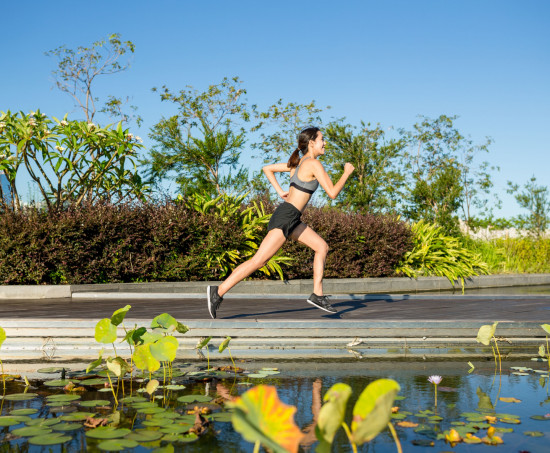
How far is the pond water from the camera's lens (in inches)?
98.7

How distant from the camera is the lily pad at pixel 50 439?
247 centimetres

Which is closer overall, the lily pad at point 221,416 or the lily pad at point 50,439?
the lily pad at point 50,439

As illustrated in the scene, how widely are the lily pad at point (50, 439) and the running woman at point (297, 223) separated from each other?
2.97 m

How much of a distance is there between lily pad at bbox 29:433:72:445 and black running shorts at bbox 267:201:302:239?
3.50m

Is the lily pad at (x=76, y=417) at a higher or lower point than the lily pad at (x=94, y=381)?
higher

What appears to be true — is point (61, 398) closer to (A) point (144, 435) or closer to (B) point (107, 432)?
(B) point (107, 432)

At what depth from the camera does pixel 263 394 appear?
144 cm

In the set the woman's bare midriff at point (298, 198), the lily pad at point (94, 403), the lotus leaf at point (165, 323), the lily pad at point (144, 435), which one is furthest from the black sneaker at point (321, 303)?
the lily pad at point (144, 435)

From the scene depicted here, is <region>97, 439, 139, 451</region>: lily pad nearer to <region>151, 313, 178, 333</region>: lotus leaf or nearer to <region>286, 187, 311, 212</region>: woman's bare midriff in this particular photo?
<region>151, 313, 178, 333</region>: lotus leaf

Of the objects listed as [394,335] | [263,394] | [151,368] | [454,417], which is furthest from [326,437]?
[394,335]

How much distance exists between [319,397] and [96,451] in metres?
1.40

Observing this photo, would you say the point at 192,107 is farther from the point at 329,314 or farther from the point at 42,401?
the point at 42,401

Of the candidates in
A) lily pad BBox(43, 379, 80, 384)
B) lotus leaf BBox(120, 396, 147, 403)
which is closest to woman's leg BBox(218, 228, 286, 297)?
lily pad BBox(43, 379, 80, 384)

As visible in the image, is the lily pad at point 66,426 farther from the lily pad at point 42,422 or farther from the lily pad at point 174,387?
the lily pad at point 174,387
